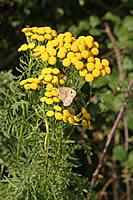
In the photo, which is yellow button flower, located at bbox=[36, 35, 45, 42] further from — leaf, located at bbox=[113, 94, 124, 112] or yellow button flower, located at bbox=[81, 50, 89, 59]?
leaf, located at bbox=[113, 94, 124, 112]

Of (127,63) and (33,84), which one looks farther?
(127,63)

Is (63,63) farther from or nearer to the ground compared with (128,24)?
nearer to the ground

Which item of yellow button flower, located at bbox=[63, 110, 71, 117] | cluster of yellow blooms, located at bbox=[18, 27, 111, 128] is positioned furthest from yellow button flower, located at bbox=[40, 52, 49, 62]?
yellow button flower, located at bbox=[63, 110, 71, 117]

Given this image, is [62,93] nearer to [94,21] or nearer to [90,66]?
[90,66]

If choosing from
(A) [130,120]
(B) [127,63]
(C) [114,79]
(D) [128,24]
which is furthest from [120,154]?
(D) [128,24]

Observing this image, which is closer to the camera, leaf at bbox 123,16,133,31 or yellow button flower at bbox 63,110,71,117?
yellow button flower at bbox 63,110,71,117

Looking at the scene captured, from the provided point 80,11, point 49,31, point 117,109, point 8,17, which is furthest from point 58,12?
point 49,31

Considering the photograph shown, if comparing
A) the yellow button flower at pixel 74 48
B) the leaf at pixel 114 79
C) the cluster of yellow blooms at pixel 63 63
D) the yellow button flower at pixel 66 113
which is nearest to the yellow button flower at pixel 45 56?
the cluster of yellow blooms at pixel 63 63

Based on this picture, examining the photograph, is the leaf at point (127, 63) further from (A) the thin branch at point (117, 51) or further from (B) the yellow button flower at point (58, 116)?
(B) the yellow button flower at point (58, 116)

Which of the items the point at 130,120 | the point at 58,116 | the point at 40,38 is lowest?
the point at 58,116

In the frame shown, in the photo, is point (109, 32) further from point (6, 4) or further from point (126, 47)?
point (6, 4)

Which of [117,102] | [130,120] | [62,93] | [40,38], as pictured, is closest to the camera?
[62,93]
